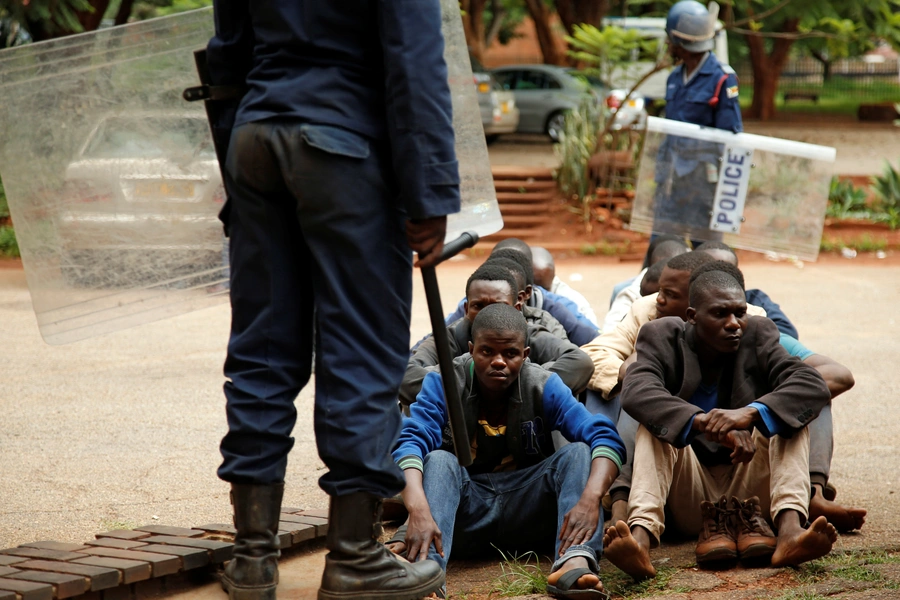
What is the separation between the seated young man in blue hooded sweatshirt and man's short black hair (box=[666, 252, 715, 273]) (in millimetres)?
923

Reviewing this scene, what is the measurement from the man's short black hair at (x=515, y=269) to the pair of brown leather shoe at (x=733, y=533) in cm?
153

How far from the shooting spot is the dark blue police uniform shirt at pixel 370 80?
100 inches

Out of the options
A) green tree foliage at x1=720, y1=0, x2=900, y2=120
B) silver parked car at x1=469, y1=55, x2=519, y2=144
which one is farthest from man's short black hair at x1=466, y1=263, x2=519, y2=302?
silver parked car at x1=469, y1=55, x2=519, y2=144

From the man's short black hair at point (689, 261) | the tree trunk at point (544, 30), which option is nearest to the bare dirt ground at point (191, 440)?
the man's short black hair at point (689, 261)

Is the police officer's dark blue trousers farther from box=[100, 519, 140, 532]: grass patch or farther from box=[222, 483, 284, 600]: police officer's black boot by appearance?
box=[100, 519, 140, 532]: grass patch

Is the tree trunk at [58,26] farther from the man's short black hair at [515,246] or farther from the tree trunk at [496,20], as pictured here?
the tree trunk at [496,20]

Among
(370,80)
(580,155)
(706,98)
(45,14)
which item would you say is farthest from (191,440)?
(45,14)

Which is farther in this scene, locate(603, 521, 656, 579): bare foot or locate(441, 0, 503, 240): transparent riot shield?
locate(441, 0, 503, 240): transparent riot shield

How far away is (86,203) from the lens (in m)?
4.14

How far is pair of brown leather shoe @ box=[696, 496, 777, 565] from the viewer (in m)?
3.52

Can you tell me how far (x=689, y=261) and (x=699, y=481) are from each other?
Answer: 1.08 meters

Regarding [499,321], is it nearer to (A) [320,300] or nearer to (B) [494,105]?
(A) [320,300]

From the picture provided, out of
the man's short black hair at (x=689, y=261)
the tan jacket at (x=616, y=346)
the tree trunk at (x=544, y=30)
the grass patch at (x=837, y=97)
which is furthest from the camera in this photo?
the grass patch at (x=837, y=97)

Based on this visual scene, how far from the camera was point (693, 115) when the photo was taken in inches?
310
